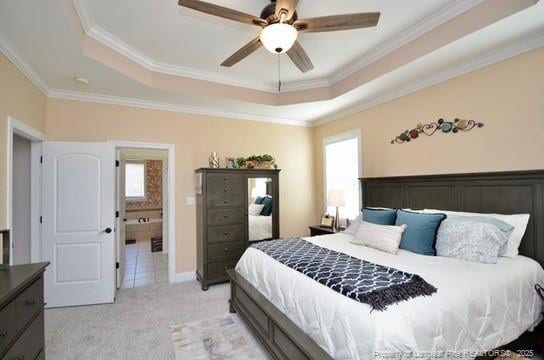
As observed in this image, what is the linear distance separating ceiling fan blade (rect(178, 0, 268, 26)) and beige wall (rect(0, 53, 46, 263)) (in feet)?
6.04

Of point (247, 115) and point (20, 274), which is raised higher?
point (247, 115)

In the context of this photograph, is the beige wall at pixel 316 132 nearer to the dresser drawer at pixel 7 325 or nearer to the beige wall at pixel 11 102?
the beige wall at pixel 11 102

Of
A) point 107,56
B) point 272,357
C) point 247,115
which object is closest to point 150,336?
point 272,357

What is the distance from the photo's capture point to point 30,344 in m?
1.62

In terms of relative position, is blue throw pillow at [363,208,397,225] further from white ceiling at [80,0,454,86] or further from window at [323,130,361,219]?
white ceiling at [80,0,454,86]

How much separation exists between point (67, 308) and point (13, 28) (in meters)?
2.97

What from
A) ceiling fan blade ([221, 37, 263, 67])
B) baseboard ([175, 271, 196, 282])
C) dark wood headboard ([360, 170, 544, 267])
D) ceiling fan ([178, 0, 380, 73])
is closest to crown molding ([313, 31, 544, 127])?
dark wood headboard ([360, 170, 544, 267])

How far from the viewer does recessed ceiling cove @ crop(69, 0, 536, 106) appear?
2197mm

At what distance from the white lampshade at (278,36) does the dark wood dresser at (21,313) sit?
221cm

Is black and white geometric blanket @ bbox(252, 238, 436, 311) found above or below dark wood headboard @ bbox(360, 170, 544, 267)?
below

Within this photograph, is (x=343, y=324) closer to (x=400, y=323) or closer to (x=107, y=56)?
(x=400, y=323)

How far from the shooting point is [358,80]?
3305mm

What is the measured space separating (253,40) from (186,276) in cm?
341

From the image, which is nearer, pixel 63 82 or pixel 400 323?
pixel 400 323
